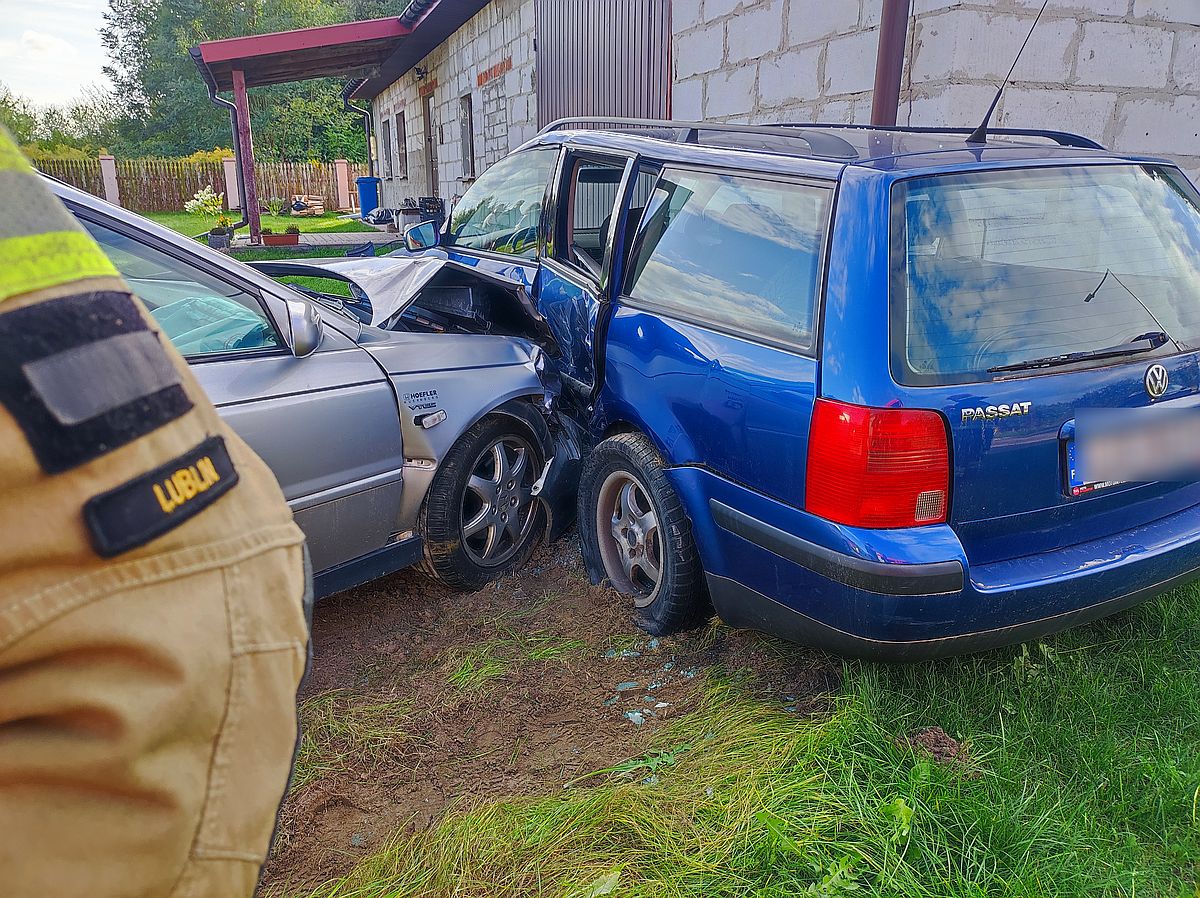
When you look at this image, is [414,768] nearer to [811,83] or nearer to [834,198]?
[834,198]

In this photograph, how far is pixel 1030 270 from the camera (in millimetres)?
2453

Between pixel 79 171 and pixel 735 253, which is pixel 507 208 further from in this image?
pixel 79 171

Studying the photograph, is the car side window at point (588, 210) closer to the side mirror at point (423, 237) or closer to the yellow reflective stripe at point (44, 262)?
the side mirror at point (423, 237)

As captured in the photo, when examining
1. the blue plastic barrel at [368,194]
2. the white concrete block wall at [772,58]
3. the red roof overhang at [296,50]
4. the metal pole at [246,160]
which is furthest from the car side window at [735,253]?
the blue plastic barrel at [368,194]

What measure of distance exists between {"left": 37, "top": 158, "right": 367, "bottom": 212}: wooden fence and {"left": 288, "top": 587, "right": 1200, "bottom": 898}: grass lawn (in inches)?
1229

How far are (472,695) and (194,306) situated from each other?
61.2 inches

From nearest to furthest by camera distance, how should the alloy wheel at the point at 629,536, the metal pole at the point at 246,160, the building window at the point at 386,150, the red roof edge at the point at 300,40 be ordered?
the alloy wheel at the point at 629,536, the red roof edge at the point at 300,40, the metal pole at the point at 246,160, the building window at the point at 386,150

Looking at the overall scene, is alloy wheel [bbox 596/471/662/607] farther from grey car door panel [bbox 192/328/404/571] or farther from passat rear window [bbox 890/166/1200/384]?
passat rear window [bbox 890/166/1200/384]

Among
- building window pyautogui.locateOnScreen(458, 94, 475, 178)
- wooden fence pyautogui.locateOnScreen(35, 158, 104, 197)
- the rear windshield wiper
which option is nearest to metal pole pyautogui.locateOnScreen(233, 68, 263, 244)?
building window pyautogui.locateOnScreen(458, 94, 475, 178)

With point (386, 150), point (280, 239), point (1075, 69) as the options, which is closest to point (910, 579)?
point (1075, 69)

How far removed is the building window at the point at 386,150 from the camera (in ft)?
79.0

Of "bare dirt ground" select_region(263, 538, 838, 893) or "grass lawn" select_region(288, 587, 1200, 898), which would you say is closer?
"grass lawn" select_region(288, 587, 1200, 898)

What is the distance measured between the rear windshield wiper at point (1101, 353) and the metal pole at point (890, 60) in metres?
2.57

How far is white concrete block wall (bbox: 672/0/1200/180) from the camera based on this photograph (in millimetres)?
4500
